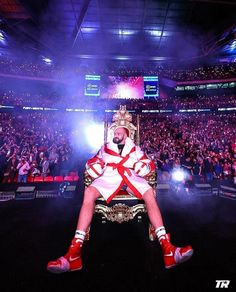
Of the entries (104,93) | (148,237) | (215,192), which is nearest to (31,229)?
(148,237)

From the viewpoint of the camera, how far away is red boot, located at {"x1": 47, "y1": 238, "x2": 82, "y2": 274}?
1869mm

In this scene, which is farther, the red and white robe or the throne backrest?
the throne backrest

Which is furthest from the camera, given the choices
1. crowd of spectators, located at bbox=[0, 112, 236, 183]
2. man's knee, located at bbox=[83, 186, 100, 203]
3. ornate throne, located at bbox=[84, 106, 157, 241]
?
crowd of spectators, located at bbox=[0, 112, 236, 183]

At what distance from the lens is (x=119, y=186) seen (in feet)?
8.82

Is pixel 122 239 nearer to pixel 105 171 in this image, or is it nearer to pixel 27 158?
pixel 105 171

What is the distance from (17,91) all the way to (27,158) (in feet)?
46.4

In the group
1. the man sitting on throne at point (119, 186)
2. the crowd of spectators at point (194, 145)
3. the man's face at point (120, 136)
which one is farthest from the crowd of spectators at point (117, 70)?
the man sitting on throne at point (119, 186)

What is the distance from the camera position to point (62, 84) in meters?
20.2

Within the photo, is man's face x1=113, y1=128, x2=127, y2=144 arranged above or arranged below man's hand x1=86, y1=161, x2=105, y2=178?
above

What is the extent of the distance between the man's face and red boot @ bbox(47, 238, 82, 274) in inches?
58.1

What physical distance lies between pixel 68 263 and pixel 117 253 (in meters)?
0.58

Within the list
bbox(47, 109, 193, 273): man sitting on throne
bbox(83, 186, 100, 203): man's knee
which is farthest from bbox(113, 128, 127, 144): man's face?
bbox(83, 186, 100, 203): man's knee

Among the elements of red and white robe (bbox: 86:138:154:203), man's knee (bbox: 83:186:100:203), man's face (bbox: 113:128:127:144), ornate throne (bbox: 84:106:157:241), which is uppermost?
man's face (bbox: 113:128:127:144)

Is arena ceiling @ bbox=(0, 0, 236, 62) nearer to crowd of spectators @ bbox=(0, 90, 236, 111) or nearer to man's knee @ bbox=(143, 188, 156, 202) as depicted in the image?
crowd of spectators @ bbox=(0, 90, 236, 111)
